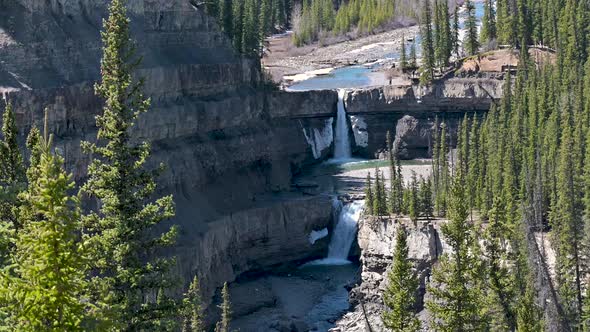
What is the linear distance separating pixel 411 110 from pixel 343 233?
2661cm

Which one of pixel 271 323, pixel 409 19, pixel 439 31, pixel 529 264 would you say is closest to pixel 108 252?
pixel 529 264

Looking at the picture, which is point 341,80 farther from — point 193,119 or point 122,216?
point 122,216

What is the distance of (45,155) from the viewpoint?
19.4 metres

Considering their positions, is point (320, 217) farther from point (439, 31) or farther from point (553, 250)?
point (439, 31)

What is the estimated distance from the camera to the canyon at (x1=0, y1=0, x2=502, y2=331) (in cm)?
7481

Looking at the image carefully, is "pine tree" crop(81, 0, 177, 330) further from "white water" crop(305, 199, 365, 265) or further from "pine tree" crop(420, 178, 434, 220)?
"white water" crop(305, 199, 365, 265)

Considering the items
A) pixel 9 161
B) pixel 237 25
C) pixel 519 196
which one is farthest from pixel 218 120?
pixel 9 161

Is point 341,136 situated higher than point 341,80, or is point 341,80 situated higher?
point 341,80

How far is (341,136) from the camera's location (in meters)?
115

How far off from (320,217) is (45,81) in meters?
32.2

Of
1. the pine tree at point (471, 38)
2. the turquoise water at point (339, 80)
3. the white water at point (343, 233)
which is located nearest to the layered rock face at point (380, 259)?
the white water at point (343, 233)

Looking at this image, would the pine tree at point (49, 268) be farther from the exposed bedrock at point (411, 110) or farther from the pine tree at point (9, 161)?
the exposed bedrock at point (411, 110)

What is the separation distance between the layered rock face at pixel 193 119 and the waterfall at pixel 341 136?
6.61m

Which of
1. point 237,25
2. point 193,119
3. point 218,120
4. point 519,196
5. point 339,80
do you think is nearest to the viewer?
point 519,196
